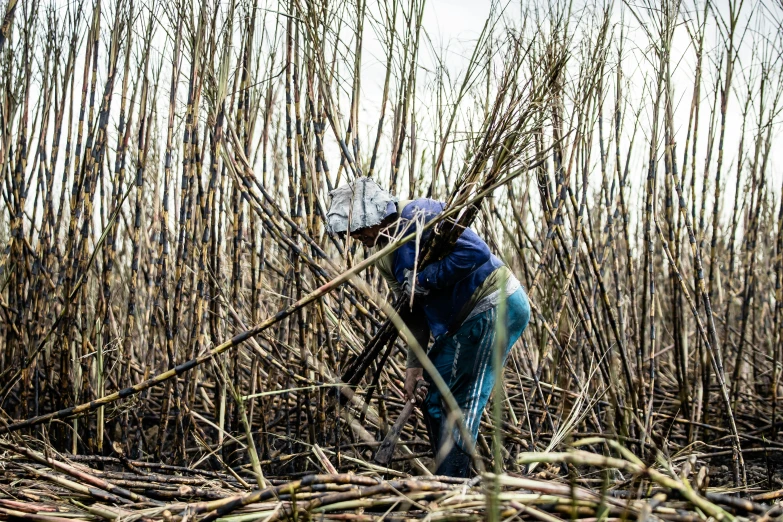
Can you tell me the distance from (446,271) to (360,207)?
0.95ft

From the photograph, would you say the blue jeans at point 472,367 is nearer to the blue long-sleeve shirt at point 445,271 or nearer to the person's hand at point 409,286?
the blue long-sleeve shirt at point 445,271

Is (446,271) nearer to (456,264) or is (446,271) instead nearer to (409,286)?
(456,264)

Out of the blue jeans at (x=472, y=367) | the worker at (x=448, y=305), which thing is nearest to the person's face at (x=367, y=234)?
the worker at (x=448, y=305)

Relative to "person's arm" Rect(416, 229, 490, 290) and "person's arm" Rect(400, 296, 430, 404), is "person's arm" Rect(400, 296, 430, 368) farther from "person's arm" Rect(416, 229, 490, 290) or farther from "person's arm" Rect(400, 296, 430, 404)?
"person's arm" Rect(416, 229, 490, 290)

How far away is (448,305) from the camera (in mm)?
2010

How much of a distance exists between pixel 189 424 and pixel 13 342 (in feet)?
2.65

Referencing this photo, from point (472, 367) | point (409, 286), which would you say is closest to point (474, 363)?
point (472, 367)

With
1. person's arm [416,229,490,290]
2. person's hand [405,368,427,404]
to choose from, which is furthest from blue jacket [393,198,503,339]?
person's hand [405,368,427,404]

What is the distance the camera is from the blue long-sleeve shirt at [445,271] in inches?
70.8

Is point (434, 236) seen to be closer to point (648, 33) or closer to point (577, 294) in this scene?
point (577, 294)

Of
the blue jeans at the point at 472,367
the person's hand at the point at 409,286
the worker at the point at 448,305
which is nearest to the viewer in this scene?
the person's hand at the point at 409,286

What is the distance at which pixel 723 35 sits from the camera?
7.55 feet

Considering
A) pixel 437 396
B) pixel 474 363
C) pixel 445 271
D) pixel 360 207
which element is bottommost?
pixel 437 396

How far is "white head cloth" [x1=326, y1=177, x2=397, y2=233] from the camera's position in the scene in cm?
176
